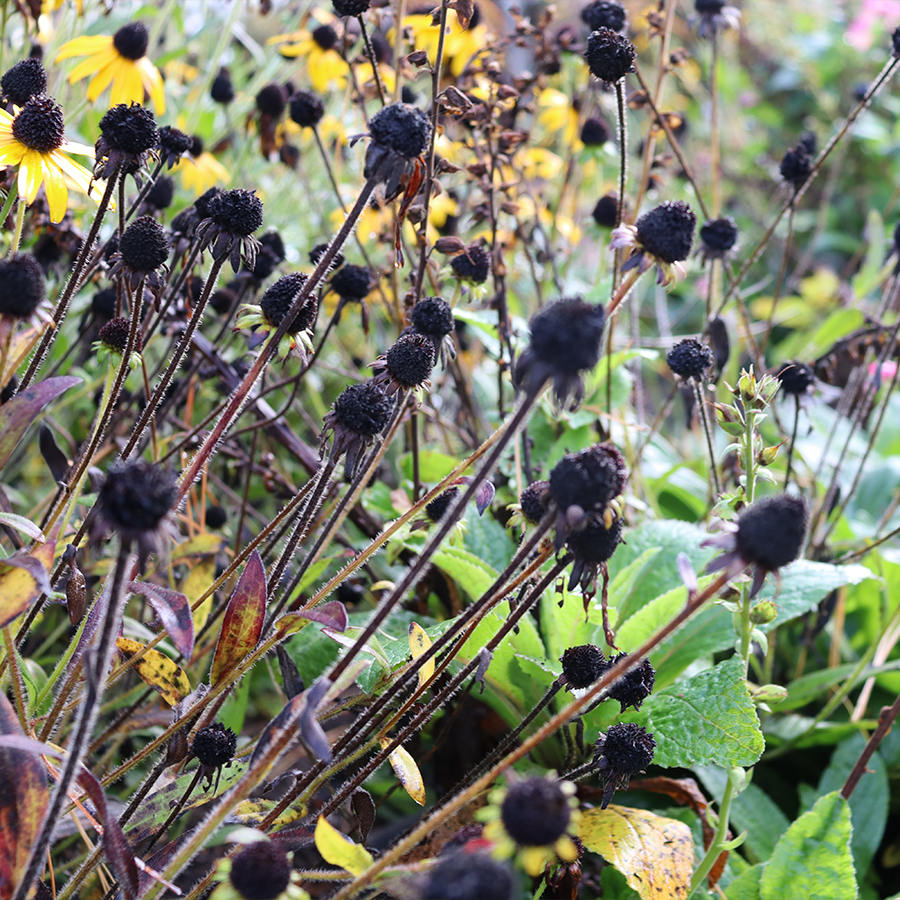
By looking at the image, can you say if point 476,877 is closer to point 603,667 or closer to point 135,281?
point 603,667

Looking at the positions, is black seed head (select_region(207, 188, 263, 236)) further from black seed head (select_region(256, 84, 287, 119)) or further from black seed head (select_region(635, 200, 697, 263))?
black seed head (select_region(256, 84, 287, 119))

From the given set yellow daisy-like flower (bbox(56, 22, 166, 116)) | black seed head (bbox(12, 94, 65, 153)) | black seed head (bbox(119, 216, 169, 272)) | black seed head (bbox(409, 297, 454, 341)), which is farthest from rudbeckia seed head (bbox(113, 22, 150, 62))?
black seed head (bbox(409, 297, 454, 341))

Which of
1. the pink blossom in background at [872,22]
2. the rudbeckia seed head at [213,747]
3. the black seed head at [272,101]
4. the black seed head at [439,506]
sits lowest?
the rudbeckia seed head at [213,747]

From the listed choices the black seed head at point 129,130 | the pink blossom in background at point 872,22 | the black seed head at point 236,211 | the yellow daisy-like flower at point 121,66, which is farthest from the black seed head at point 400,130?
the pink blossom in background at point 872,22

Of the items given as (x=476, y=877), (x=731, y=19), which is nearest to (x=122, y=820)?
(x=476, y=877)

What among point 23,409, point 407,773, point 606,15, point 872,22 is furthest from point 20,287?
point 872,22

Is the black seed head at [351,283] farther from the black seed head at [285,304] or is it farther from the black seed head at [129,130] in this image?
the black seed head at [129,130]

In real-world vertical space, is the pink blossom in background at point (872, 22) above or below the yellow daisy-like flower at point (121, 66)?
above
